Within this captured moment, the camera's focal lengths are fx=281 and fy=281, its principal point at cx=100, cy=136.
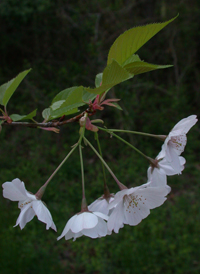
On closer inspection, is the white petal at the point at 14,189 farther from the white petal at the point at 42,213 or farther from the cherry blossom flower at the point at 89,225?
the cherry blossom flower at the point at 89,225

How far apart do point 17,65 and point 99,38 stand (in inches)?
49.4

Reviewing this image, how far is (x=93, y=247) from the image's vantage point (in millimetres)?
2557

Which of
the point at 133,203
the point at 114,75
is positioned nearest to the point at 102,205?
the point at 133,203

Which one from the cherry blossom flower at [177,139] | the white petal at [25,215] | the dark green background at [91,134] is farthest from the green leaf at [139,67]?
the dark green background at [91,134]

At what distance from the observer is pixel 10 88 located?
82 cm

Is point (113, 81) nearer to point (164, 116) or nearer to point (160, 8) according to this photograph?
point (164, 116)

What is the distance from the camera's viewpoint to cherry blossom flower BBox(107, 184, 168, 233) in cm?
77

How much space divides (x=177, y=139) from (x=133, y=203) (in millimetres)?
252

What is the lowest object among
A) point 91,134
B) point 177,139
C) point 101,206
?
point 91,134

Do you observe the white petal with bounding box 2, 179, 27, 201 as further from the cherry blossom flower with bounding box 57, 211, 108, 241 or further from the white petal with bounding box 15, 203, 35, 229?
the cherry blossom flower with bounding box 57, 211, 108, 241

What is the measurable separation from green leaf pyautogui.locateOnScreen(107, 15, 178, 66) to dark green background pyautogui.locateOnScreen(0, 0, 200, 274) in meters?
2.03

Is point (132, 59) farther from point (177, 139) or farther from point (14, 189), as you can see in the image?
point (14, 189)

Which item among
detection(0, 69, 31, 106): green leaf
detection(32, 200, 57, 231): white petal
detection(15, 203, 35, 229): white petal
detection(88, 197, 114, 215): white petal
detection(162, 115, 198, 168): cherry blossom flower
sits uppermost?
detection(0, 69, 31, 106): green leaf

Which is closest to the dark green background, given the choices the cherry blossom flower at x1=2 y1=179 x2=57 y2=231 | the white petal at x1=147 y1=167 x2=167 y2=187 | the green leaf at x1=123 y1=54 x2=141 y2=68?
the white petal at x1=147 y1=167 x2=167 y2=187
